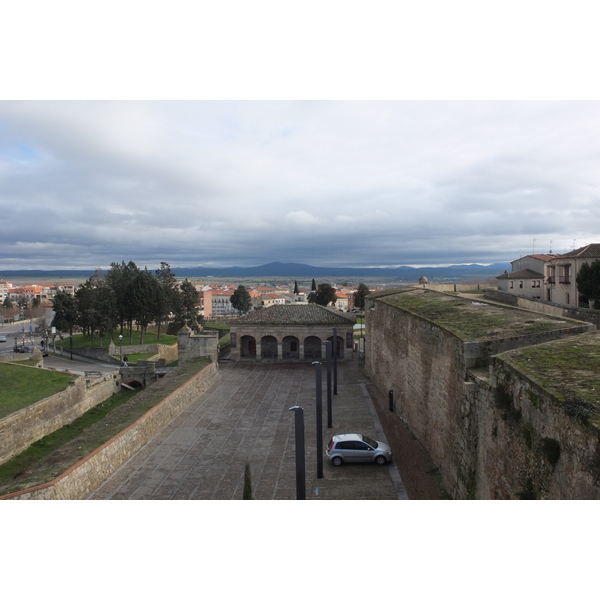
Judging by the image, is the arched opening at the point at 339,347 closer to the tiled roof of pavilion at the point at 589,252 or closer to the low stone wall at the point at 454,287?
the low stone wall at the point at 454,287

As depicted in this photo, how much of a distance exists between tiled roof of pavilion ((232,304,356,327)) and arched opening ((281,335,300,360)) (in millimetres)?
1694

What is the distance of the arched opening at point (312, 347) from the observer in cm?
2915

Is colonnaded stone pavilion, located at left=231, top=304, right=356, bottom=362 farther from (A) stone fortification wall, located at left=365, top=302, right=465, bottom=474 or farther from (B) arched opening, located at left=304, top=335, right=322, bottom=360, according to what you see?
(A) stone fortification wall, located at left=365, top=302, right=465, bottom=474

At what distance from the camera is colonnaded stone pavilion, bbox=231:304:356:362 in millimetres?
28188

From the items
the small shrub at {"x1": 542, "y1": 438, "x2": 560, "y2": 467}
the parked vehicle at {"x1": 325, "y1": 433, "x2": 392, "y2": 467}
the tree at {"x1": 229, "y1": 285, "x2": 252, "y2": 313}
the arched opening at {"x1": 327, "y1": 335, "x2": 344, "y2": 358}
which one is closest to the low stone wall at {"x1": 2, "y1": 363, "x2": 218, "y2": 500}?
the parked vehicle at {"x1": 325, "y1": 433, "x2": 392, "y2": 467}

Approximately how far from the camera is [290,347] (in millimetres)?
30188

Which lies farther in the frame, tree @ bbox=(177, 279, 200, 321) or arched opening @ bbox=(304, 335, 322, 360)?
tree @ bbox=(177, 279, 200, 321)

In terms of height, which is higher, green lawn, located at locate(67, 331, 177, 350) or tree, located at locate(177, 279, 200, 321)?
tree, located at locate(177, 279, 200, 321)

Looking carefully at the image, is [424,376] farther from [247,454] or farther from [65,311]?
[65,311]

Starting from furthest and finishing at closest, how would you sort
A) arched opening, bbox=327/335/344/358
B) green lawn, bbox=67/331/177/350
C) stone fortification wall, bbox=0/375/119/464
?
green lawn, bbox=67/331/177/350 < arched opening, bbox=327/335/344/358 < stone fortification wall, bbox=0/375/119/464

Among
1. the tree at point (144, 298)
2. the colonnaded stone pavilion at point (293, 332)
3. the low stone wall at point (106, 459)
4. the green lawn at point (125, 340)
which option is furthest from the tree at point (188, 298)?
the low stone wall at point (106, 459)

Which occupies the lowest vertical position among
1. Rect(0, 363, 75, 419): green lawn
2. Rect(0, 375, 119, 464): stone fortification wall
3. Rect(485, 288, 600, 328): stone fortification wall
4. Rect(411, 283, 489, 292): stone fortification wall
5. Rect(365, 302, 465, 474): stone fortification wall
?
Rect(0, 375, 119, 464): stone fortification wall

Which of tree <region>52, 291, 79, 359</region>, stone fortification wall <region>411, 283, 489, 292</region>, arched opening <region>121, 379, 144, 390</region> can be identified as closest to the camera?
stone fortification wall <region>411, 283, 489, 292</region>

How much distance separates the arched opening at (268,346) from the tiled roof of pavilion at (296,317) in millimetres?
1360
